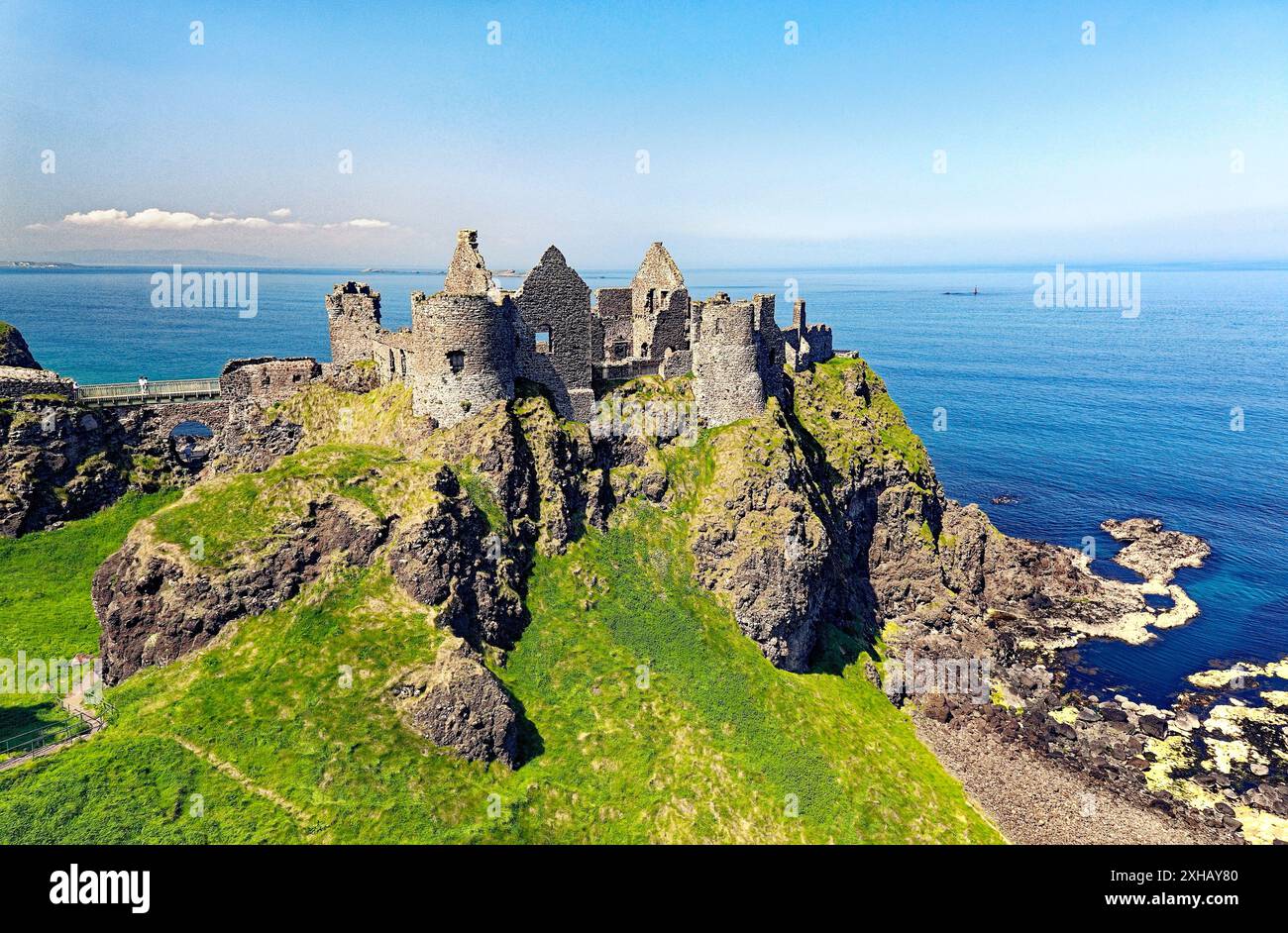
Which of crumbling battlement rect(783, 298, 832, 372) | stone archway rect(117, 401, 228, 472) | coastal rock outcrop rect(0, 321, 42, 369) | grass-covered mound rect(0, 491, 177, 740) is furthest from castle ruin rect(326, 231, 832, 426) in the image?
coastal rock outcrop rect(0, 321, 42, 369)

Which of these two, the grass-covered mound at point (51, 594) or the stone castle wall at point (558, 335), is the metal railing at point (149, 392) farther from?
the stone castle wall at point (558, 335)

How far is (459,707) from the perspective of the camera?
37469mm

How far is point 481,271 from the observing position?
51.8 m

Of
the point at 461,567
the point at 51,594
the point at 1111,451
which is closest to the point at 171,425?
the point at 51,594

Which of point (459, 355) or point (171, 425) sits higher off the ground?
point (459, 355)

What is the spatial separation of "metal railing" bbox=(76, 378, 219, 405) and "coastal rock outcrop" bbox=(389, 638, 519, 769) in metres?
33.6

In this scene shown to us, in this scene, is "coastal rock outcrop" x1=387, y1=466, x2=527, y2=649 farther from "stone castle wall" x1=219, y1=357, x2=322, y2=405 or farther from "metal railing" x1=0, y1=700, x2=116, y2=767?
"stone castle wall" x1=219, y1=357, x2=322, y2=405

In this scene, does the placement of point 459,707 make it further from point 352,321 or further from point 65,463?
point 65,463

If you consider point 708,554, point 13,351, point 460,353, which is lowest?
point 708,554

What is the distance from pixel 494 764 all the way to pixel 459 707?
373 centimetres

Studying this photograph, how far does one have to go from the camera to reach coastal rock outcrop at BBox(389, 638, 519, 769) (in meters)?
37.1

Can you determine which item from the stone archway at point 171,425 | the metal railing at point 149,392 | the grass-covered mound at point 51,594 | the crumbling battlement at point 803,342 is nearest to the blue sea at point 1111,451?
the stone archway at point 171,425

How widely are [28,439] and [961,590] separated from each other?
78590 millimetres

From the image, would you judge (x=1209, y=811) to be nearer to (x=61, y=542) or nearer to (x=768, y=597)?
(x=768, y=597)
